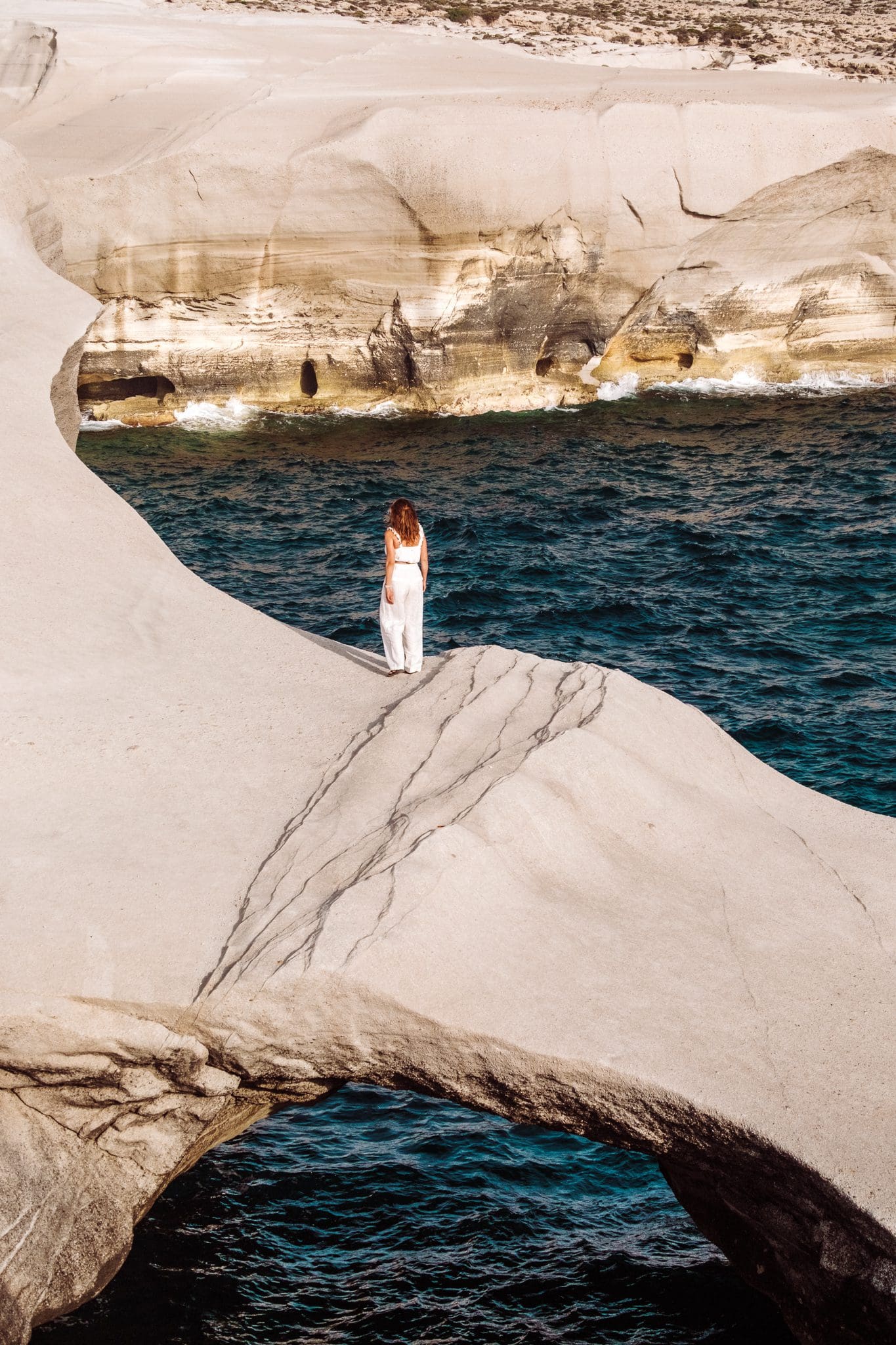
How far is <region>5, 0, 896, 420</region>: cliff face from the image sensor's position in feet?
82.7

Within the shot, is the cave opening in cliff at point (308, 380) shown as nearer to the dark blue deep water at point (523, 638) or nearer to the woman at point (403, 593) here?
the dark blue deep water at point (523, 638)

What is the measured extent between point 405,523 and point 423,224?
1613 centimetres

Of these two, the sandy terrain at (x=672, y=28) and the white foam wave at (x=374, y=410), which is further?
the sandy terrain at (x=672, y=28)

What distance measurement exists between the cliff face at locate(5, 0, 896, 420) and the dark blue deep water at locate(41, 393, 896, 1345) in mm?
1470

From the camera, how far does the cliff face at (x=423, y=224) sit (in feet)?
82.7

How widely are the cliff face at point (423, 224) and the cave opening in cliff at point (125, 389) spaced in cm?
5

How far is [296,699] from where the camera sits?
9.57 m

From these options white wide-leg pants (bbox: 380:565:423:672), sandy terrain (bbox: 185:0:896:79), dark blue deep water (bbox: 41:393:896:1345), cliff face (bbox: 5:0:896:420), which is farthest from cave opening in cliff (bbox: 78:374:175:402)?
white wide-leg pants (bbox: 380:565:423:672)

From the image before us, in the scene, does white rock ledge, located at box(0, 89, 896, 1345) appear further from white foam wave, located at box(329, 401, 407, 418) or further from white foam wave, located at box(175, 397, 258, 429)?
white foam wave, located at box(329, 401, 407, 418)

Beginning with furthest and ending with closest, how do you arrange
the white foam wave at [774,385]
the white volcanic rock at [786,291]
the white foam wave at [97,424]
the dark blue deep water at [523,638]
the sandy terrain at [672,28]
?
the sandy terrain at [672,28] < the white foam wave at [774,385] < the white foam wave at [97,424] < the white volcanic rock at [786,291] < the dark blue deep water at [523,638]

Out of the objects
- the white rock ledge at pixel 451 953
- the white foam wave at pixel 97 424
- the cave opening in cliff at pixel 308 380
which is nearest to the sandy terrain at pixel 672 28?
the cave opening in cliff at pixel 308 380

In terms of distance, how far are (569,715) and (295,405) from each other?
66.5 feet

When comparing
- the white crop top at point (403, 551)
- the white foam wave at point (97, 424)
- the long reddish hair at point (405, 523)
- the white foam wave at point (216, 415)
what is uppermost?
the long reddish hair at point (405, 523)

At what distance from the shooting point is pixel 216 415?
27250 millimetres
